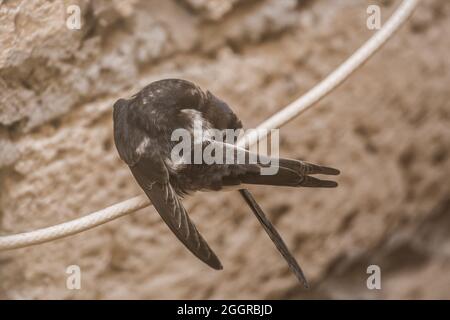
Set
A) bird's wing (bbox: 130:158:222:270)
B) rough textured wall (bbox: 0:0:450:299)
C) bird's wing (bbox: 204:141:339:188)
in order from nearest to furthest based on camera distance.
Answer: bird's wing (bbox: 204:141:339:188), bird's wing (bbox: 130:158:222:270), rough textured wall (bbox: 0:0:450:299)

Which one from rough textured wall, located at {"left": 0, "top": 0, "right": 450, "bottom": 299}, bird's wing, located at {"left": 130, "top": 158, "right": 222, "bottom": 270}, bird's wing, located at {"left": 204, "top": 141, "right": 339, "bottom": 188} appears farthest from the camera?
rough textured wall, located at {"left": 0, "top": 0, "right": 450, "bottom": 299}

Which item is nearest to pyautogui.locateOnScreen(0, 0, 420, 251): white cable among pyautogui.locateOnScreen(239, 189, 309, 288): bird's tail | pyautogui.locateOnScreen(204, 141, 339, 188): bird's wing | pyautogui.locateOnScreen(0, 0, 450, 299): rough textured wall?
pyautogui.locateOnScreen(204, 141, 339, 188): bird's wing

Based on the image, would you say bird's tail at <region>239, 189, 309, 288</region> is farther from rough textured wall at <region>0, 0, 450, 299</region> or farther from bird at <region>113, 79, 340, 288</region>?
rough textured wall at <region>0, 0, 450, 299</region>

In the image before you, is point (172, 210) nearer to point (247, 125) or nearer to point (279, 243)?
point (279, 243)

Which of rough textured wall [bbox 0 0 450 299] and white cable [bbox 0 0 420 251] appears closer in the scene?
white cable [bbox 0 0 420 251]

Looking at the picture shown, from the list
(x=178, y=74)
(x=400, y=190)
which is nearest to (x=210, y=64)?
(x=178, y=74)

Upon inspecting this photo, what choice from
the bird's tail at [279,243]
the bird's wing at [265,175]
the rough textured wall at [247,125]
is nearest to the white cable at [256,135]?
the bird's wing at [265,175]

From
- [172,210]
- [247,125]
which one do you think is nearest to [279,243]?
[172,210]

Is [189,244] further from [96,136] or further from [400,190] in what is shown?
[400,190]
